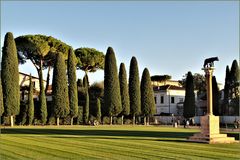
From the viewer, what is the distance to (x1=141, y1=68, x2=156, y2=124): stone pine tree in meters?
55.5

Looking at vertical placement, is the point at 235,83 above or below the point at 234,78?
below

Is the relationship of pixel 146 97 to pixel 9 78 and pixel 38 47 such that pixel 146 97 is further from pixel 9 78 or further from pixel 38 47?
pixel 9 78

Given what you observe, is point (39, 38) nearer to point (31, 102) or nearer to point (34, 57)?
point (34, 57)

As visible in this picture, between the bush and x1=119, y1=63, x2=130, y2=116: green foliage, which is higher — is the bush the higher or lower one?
the lower one

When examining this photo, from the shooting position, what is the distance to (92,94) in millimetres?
61125

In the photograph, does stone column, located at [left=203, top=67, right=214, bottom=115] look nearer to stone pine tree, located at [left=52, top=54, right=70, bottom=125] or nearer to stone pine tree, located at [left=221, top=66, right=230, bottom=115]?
stone pine tree, located at [left=52, top=54, right=70, bottom=125]

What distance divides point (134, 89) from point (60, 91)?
12320 millimetres

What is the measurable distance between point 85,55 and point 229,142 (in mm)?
47871

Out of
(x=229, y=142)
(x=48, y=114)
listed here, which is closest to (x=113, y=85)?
(x=48, y=114)

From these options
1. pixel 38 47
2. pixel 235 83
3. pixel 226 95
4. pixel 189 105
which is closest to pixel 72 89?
pixel 38 47

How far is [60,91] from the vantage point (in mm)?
47000

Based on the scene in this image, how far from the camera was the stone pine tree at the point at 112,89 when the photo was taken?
51.4 m

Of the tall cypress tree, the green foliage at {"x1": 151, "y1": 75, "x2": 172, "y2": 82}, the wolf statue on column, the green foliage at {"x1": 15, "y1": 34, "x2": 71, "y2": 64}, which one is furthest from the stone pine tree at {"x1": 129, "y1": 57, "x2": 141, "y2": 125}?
the green foliage at {"x1": 151, "y1": 75, "x2": 172, "y2": 82}

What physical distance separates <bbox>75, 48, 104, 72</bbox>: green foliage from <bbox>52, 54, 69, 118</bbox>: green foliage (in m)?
17.9
